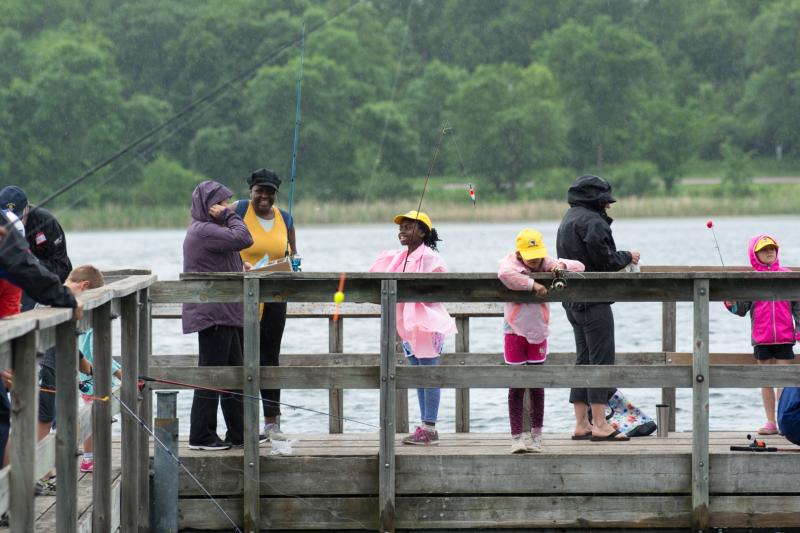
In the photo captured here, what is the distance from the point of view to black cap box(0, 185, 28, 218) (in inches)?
258

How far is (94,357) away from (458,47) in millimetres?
89930

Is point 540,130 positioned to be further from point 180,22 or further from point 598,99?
point 180,22

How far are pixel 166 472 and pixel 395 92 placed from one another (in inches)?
2499

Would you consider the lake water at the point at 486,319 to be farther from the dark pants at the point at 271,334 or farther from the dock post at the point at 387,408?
the dark pants at the point at 271,334

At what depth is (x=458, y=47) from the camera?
94.6 meters

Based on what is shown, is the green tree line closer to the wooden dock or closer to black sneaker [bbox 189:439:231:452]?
black sneaker [bbox 189:439:231:452]

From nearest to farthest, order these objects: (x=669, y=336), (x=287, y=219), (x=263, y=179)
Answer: (x=263, y=179) < (x=287, y=219) < (x=669, y=336)

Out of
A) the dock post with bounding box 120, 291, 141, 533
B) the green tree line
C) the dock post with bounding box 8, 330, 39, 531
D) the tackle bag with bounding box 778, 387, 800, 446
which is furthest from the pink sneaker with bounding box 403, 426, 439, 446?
the green tree line

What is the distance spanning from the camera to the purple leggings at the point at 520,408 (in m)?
7.04

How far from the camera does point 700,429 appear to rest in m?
6.83

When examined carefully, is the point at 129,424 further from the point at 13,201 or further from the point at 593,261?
the point at 593,261

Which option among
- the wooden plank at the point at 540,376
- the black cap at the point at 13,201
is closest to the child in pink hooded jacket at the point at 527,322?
the wooden plank at the point at 540,376

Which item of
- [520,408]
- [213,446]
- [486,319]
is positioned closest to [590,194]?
[520,408]

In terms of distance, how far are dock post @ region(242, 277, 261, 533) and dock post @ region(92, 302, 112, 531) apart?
2.82 ft
